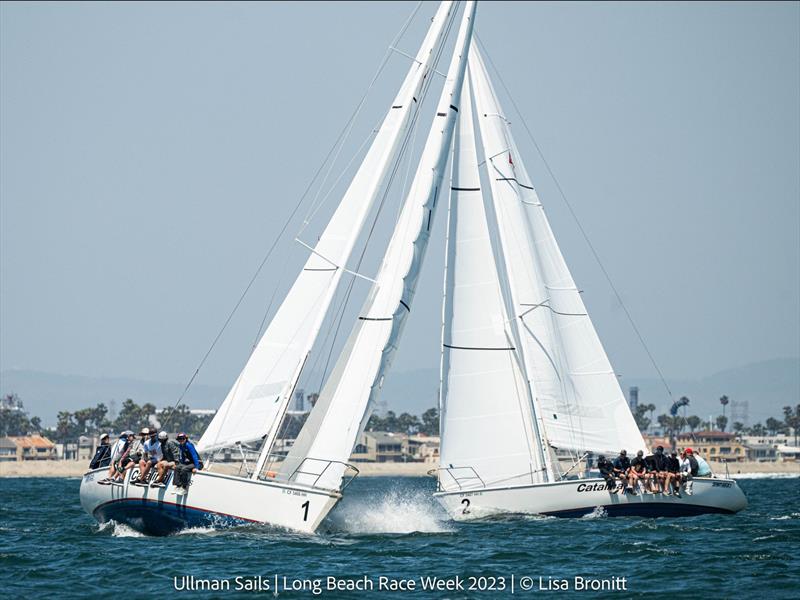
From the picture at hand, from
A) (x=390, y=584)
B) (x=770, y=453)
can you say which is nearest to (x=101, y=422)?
(x=770, y=453)

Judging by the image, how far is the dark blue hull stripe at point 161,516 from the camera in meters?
25.1

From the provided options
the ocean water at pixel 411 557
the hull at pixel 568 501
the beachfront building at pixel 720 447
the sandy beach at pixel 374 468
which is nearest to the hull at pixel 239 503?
the ocean water at pixel 411 557

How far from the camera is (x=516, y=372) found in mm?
33875

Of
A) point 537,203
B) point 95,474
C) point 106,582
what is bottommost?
point 106,582

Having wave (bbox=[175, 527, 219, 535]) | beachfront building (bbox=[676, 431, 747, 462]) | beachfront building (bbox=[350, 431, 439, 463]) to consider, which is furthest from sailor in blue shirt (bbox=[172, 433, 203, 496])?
beachfront building (bbox=[676, 431, 747, 462])

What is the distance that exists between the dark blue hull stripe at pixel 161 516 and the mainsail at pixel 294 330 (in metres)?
1.50

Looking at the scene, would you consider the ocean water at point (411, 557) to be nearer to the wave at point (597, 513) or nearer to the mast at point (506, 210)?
the wave at point (597, 513)

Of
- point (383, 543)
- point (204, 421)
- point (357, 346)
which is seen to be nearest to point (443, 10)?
point (357, 346)

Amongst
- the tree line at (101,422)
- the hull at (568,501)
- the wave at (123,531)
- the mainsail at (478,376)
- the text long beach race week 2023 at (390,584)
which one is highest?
the tree line at (101,422)

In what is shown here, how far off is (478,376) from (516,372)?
129cm

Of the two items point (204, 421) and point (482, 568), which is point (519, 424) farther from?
point (204, 421)

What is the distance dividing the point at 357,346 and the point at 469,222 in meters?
8.01

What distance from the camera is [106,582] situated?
20.3 m

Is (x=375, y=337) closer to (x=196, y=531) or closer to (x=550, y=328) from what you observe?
(x=196, y=531)
